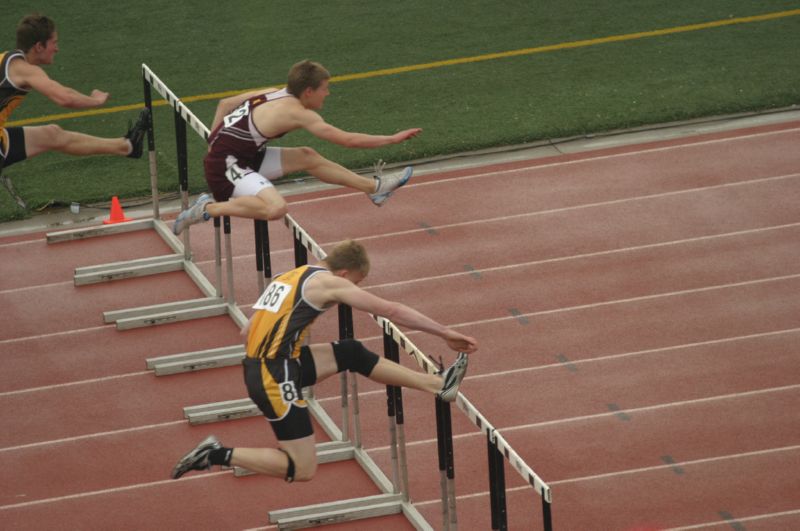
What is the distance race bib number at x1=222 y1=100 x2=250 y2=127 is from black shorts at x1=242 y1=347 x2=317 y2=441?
2048 mm

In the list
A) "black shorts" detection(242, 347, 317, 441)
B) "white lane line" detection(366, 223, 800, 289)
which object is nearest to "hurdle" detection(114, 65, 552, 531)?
"black shorts" detection(242, 347, 317, 441)

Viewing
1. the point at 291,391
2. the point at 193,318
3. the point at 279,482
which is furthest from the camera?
the point at 193,318

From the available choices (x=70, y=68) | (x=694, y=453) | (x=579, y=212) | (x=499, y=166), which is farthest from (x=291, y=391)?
(x=70, y=68)

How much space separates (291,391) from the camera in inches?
270

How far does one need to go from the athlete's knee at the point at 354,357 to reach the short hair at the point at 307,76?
1.87 m

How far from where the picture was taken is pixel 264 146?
8.69 meters

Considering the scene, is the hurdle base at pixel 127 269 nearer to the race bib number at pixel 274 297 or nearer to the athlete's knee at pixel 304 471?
the race bib number at pixel 274 297

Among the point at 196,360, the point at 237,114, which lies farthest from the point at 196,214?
the point at 196,360

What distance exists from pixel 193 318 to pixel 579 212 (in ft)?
11.4

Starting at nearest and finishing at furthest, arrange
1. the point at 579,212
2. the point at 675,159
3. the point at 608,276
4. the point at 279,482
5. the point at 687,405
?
the point at 279,482 < the point at 687,405 < the point at 608,276 < the point at 579,212 < the point at 675,159

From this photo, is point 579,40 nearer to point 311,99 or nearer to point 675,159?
point 675,159

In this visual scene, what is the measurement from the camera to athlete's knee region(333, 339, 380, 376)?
22.8 feet

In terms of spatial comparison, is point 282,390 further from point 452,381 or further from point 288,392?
point 452,381

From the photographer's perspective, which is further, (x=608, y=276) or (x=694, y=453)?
(x=608, y=276)
